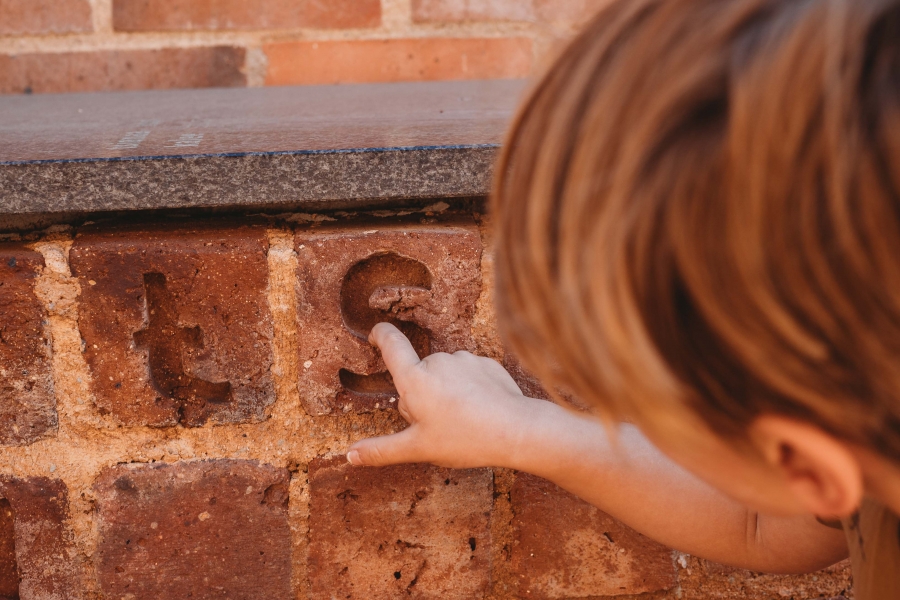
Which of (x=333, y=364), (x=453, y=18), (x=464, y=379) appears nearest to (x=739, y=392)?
(x=464, y=379)

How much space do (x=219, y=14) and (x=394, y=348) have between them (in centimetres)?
85

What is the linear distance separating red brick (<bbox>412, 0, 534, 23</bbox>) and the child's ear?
1.06m

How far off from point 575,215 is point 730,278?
84mm

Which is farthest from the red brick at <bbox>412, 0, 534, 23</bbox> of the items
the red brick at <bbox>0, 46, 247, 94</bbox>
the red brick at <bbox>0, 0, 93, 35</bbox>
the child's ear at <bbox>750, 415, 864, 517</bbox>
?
the child's ear at <bbox>750, 415, 864, 517</bbox>

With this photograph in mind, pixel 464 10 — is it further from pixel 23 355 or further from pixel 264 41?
pixel 23 355

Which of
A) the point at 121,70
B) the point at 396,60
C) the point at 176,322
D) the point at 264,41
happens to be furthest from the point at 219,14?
the point at 176,322

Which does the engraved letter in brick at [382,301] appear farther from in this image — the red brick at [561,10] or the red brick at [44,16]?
the red brick at [44,16]

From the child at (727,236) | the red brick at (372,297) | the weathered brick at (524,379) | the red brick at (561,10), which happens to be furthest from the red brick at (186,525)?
the red brick at (561,10)

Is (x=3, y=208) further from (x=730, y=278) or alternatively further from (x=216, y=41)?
(x=216, y=41)

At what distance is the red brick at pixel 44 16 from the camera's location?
3.96 ft

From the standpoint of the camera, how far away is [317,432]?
2.42 ft

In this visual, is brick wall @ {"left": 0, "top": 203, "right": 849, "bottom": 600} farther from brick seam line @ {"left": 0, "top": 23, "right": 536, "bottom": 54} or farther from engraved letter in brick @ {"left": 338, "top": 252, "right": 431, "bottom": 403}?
brick seam line @ {"left": 0, "top": 23, "right": 536, "bottom": 54}

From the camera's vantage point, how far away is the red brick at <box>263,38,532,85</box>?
127 cm

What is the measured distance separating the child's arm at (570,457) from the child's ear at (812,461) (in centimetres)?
25
